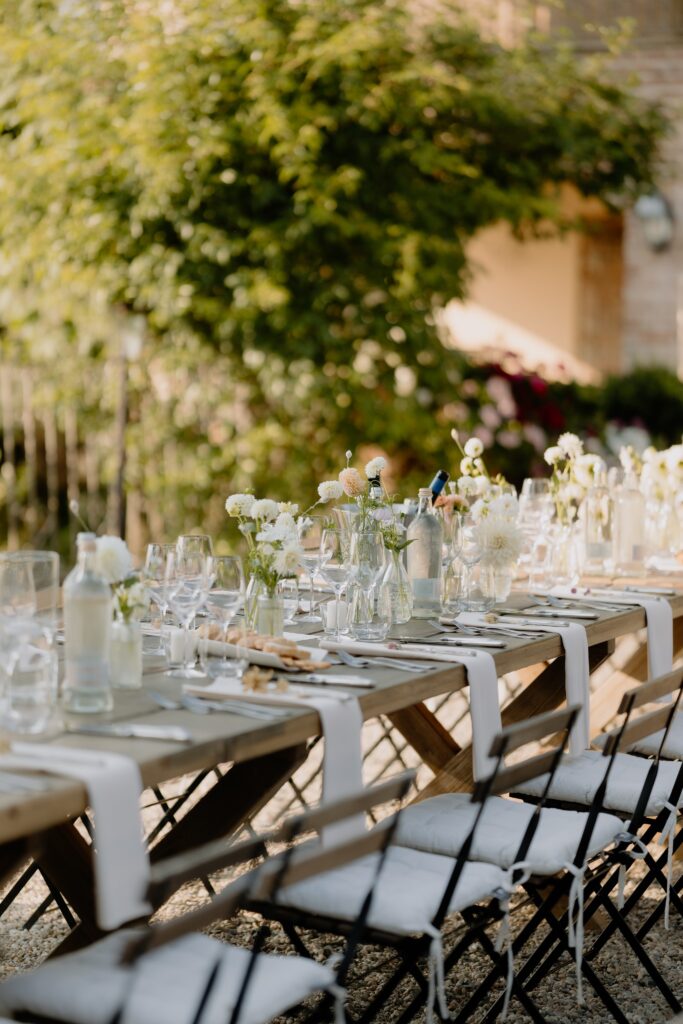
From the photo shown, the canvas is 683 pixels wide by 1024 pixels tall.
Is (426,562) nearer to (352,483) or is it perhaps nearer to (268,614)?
(352,483)

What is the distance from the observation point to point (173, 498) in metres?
8.31

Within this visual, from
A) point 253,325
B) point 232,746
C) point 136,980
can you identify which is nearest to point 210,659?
point 232,746

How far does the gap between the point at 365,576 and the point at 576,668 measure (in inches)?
25.2

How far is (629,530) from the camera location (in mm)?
4770

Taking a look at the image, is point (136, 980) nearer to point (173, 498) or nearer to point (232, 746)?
point (232, 746)

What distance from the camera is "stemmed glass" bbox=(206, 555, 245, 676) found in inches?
121

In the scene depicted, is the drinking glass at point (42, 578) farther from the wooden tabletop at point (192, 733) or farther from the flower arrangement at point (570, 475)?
the flower arrangement at point (570, 475)

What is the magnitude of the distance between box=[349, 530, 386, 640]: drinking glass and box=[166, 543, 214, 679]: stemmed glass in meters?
0.47

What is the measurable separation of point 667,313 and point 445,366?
3.62m

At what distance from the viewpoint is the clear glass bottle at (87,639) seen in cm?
265

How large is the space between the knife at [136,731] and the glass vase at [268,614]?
0.82 m

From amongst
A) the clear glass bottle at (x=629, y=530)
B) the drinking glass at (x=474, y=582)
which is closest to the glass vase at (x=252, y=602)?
the drinking glass at (x=474, y=582)

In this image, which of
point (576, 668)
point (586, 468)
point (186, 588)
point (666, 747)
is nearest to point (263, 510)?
point (186, 588)

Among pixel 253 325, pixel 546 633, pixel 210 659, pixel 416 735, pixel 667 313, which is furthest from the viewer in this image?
pixel 667 313
